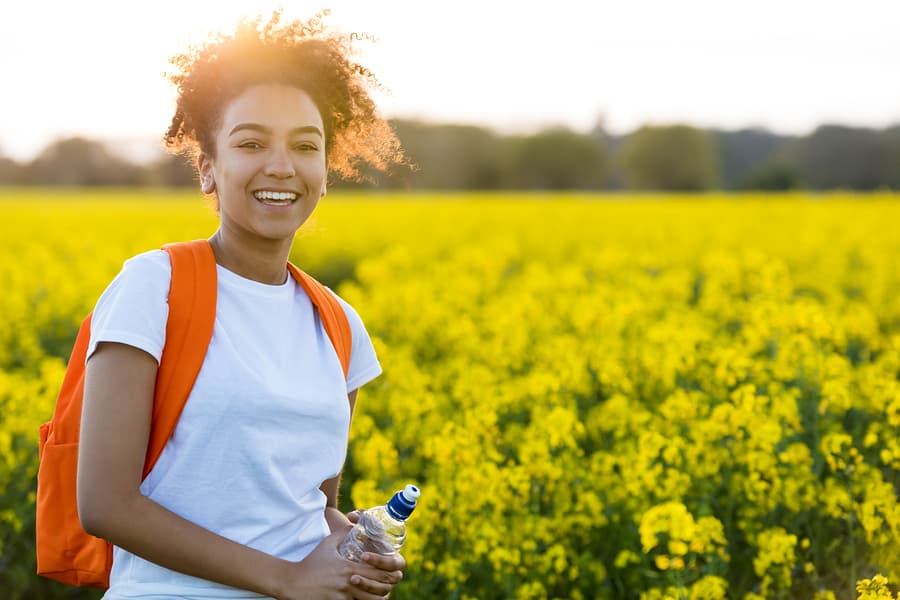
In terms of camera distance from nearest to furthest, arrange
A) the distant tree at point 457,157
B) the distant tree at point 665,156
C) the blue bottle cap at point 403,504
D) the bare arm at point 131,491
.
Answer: the bare arm at point 131,491 → the blue bottle cap at point 403,504 → the distant tree at point 457,157 → the distant tree at point 665,156

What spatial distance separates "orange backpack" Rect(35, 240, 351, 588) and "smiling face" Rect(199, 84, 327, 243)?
11 cm

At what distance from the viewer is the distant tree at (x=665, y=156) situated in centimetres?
6575

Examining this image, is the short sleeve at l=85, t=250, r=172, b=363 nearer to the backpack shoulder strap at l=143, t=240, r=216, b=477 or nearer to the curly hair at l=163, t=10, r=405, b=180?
the backpack shoulder strap at l=143, t=240, r=216, b=477

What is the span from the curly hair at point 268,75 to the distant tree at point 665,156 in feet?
210

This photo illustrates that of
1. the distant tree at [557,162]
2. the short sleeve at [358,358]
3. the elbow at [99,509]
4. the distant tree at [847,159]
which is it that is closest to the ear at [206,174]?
the short sleeve at [358,358]

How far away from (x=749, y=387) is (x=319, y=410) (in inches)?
76.9

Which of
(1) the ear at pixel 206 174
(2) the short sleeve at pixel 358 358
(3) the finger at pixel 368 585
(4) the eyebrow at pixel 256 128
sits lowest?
(3) the finger at pixel 368 585

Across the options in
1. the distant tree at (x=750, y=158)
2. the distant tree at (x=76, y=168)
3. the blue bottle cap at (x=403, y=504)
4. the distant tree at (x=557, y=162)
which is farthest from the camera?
the distant tree at (x=557, y=162)

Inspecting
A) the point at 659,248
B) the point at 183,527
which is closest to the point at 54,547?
the point at 183,527

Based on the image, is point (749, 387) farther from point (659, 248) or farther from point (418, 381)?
point (659, 248)

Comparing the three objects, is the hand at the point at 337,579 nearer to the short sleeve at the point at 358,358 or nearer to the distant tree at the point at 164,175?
the short sleeve at the point at 358,358

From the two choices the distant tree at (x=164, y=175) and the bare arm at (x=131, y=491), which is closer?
the bare arm at (x=131, y=491)

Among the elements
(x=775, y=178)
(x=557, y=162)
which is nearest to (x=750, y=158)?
(x=775, y=178)

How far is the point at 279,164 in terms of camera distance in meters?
1.89
